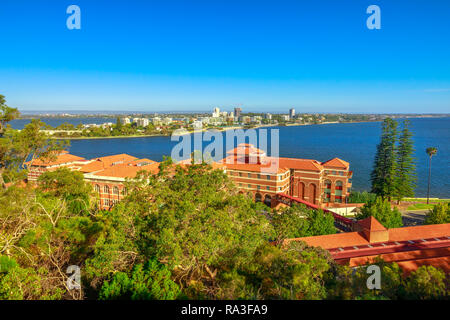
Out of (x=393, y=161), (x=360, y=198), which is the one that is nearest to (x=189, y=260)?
(x=360, y=198)

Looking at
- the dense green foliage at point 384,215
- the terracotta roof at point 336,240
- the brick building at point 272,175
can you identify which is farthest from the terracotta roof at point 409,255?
the brick building at point 272,175

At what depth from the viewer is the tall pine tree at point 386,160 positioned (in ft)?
118

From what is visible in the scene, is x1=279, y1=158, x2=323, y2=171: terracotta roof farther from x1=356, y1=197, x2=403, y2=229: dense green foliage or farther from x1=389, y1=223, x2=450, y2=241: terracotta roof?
x1=389, y1=223, x2=450, y2=241: terracotta roof

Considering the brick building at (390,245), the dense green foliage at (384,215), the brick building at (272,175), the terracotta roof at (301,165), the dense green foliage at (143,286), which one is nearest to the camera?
the dense green foliage at (143,286)

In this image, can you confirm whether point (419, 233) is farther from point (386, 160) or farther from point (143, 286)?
point (386, 160)

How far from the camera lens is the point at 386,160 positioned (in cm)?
3653

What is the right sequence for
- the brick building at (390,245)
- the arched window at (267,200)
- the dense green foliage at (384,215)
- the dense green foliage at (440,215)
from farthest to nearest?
1. the arched window at (267,200)
2. the dense green foliage at (384,215)
3. the dense green foliage at (440,215)
4. the brick building at (390,245)

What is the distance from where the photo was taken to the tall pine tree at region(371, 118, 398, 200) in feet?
118

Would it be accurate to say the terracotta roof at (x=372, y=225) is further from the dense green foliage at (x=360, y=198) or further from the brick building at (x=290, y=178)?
the dense green foliage at (x=360, y=198)

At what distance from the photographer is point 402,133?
3722 cm

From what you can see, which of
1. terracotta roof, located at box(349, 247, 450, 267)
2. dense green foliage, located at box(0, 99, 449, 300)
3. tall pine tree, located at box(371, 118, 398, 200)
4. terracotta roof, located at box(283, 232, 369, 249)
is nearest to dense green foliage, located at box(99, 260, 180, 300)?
dense green foliage, located at box(0, 99, 449, 300)

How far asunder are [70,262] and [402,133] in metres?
39.3

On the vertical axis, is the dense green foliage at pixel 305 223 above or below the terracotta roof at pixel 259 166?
below
